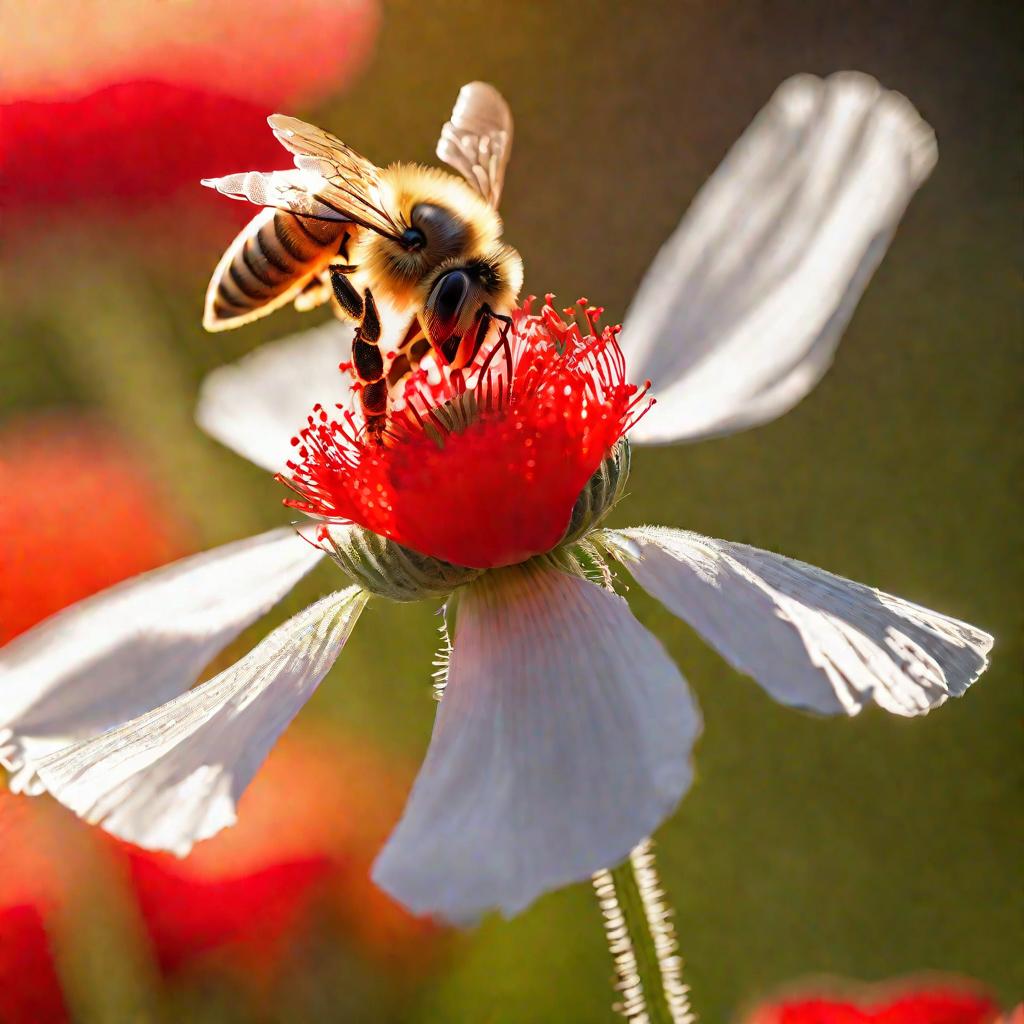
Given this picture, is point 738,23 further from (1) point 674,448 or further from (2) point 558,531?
(2) point 558,531

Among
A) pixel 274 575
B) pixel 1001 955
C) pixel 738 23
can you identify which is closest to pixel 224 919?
pixel 274 575

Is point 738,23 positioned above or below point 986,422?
above

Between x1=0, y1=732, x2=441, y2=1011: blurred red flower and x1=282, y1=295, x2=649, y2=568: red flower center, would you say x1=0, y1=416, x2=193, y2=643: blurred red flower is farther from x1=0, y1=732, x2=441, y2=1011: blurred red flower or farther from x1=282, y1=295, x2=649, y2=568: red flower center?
x1=282, y1=295, x2=649, y2=568: red flower center

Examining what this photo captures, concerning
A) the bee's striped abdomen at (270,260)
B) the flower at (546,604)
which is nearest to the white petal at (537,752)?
the flower at (546,604)

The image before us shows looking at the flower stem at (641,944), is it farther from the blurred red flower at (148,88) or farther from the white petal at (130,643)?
the blurred red flower at (148,88)

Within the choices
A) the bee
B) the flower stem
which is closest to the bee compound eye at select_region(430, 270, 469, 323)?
the bee

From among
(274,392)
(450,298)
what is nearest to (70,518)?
(274,392)
